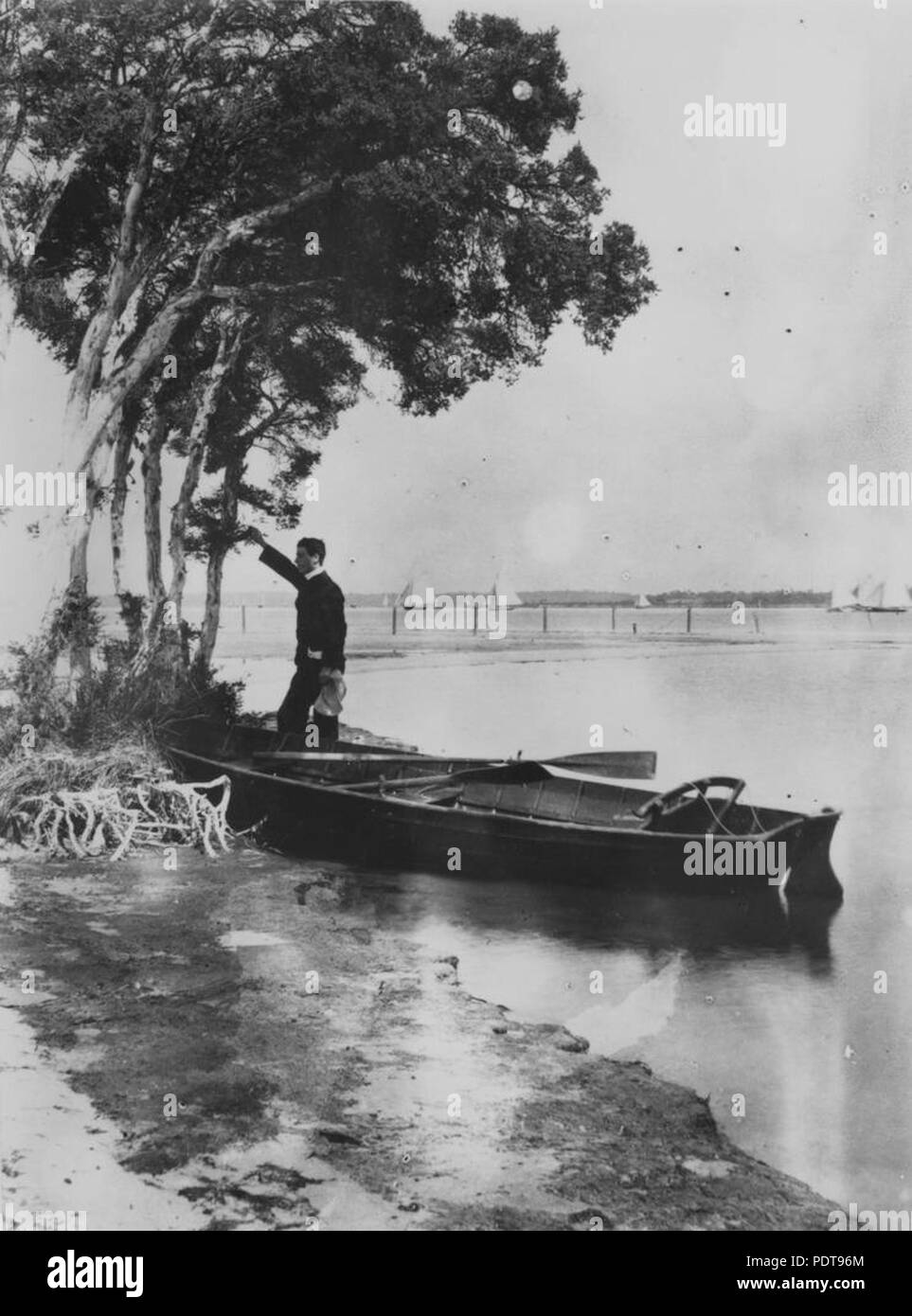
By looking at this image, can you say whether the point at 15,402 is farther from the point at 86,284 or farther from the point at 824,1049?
the point at 824,1049

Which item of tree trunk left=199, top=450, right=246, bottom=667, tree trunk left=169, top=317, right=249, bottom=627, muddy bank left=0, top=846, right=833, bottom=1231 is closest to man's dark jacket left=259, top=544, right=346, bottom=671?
tree trunk left=199, top=450, right=246, bottom=667

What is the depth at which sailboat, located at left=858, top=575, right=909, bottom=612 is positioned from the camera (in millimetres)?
A: 6004

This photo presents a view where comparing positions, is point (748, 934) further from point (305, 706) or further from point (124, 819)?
point (124, 819)

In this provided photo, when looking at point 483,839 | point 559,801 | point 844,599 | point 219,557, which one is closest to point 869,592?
point 844,599

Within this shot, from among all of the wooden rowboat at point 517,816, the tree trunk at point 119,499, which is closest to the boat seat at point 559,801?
the wooden rowboat at point 517,816

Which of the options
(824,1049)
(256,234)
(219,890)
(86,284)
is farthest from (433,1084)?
(86,284)

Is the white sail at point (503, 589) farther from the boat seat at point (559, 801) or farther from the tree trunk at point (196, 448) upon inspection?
the tree trunk at point (196, 448)

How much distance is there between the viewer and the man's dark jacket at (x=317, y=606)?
6.82 metres

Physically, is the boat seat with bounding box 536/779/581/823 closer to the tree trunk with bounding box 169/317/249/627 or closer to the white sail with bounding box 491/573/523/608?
the white sail with bounding box 491/573/523/608

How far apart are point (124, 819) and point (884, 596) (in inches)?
179

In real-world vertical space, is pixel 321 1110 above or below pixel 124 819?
below

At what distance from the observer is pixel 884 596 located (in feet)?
21.4

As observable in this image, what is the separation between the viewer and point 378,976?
18.1 ft

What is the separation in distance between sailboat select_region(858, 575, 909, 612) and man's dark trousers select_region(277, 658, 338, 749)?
3170 millimetres
